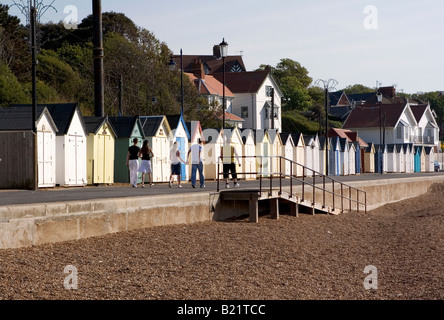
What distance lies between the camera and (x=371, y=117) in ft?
324

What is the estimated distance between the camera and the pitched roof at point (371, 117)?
97.9m

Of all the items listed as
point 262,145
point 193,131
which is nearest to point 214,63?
point 262,145

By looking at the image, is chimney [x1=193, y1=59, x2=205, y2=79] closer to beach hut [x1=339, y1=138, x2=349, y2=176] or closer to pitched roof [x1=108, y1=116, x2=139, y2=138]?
beach hut [x1=339, y1=138, x2=349, y2=176]

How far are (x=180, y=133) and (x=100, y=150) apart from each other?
19.7 ft

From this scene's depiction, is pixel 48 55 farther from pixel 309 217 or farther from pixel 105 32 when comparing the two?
pixel 309 217

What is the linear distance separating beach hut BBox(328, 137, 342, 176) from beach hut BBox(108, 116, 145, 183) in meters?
25.5

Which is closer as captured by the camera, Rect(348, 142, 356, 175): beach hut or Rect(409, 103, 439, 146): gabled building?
Rect(348, 142, 356, 175): beach hut

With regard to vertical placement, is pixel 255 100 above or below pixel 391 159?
above

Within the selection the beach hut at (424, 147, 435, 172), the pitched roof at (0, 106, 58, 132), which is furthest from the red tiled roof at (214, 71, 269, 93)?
the pitched roof at (0, 106, 58, 132)

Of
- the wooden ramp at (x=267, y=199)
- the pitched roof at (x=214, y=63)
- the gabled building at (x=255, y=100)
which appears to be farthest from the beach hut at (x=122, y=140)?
the pitched roof at (x=214, y=63)

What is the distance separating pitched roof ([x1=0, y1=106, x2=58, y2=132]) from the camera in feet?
79.0

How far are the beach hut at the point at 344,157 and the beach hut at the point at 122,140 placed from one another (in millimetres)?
28834

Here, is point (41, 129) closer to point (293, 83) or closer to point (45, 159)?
point (45, 159)
